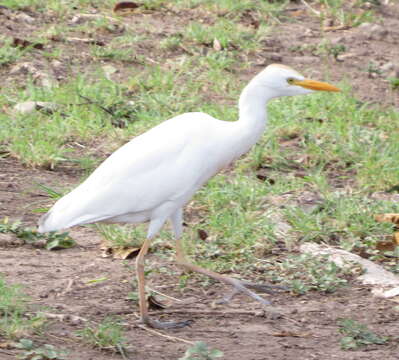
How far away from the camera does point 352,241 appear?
5.58 m

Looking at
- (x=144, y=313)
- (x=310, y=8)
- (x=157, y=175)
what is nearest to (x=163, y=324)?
(x=144, y=313)

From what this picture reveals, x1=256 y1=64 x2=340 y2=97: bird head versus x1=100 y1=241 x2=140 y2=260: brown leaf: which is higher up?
x1=256 y1=64 x2=340 y2=97: bird head

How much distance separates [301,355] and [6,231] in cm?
187

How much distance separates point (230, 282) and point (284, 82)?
39.1 inches

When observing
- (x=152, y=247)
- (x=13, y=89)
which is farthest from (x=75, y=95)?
(x=152, y=247)

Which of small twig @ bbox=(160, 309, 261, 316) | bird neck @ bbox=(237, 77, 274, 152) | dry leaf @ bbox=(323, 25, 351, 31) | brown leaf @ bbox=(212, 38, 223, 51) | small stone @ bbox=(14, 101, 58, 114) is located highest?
bird neck @ bbox=(237, 77, 274, 152)

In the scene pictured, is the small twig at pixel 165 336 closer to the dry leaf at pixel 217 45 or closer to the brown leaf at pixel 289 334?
the brown leaf at pixel 289 334

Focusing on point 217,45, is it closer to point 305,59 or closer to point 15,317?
point 305,59

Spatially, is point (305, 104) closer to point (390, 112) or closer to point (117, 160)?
point (390, 112)

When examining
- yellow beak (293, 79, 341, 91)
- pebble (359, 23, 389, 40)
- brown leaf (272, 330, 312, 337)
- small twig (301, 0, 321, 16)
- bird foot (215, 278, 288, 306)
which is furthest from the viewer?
small twig (301, 0, 321, 16)

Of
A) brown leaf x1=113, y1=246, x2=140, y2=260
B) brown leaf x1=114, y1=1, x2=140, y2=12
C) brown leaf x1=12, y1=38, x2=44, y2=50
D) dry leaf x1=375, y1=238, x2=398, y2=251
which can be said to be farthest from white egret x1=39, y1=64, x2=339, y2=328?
brown leaf x1=114, y1=1, x2=140, y2=12

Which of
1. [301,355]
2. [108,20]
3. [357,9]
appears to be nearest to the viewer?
[301,355]

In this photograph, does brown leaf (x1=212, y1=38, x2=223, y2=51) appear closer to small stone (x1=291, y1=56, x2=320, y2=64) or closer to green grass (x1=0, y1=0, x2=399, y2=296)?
green grass (x1=0, y1=0, x2=399, y2=296)

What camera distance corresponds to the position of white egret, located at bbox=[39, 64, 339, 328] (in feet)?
15.4
